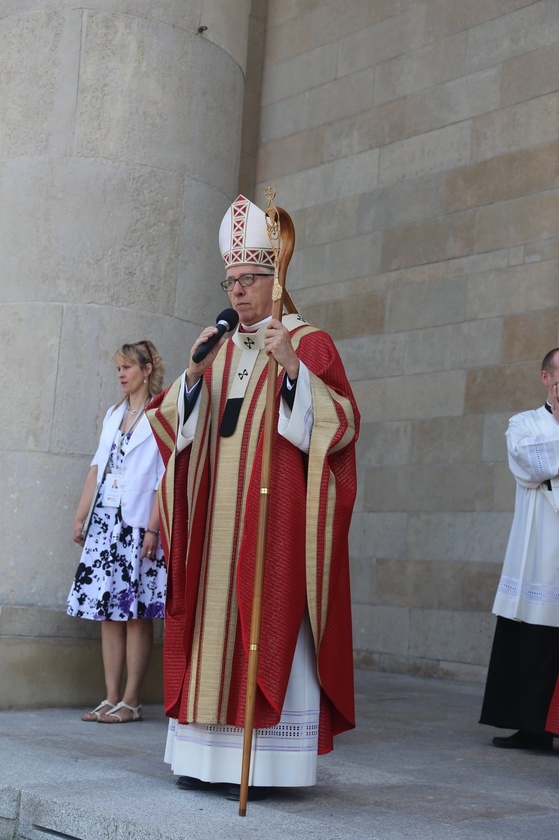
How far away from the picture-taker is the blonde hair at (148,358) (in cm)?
627

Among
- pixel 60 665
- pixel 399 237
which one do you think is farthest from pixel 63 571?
pixel 399 237

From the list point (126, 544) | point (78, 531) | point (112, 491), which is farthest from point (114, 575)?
point (112, 491)

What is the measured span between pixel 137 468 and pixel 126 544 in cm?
41

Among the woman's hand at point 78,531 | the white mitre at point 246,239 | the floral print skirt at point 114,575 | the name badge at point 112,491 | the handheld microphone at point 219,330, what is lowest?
the floral print skirt at point 114,575

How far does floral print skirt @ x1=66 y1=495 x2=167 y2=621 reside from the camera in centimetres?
617

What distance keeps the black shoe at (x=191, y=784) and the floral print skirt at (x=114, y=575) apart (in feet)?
6.38

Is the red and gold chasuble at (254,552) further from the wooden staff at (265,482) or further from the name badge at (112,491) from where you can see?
the name badge at (112,491)

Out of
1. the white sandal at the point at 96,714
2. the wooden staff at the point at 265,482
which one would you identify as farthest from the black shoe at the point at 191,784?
the white sandal at the point at 96,714

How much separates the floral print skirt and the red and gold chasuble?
1.74 m

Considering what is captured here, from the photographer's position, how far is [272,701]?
4000mm

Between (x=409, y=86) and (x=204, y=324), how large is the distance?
13.1ft

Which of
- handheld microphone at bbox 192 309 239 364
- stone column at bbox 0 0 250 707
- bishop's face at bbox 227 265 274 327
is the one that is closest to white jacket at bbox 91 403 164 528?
stone column at bbox 0 0 250 707

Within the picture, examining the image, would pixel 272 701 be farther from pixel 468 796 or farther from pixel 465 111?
pixel 465 111

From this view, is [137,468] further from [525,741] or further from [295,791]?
[525,741]
